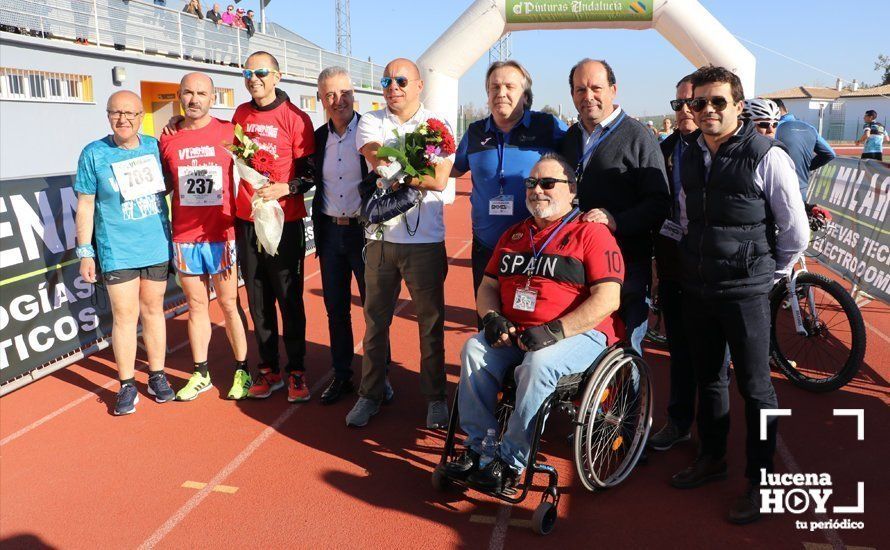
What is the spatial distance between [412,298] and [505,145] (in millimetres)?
1051

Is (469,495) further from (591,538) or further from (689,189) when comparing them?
(689,189)

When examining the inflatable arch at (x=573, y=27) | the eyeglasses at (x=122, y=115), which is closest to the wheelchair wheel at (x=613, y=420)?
the eyeglasses at (x=122, y=115)

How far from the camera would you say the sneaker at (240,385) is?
4.52 meters

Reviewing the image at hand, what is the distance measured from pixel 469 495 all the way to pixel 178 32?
17.3 meters

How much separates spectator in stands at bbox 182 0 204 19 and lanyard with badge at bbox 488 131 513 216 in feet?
59.8

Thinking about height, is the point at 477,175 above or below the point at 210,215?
above

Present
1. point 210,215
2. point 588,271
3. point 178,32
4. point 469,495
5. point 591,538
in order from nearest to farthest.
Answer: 1. point 591,538
2. point 588,271
3. point 469,495
4. point 210,215
5. point 178,32

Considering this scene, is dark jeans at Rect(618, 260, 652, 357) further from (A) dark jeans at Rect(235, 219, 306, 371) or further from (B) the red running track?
(A) dark jeans at Rect(235, 219, 306, 371)

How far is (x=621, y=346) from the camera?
128 inches


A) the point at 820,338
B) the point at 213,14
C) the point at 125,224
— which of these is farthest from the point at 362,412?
the point at 213,14

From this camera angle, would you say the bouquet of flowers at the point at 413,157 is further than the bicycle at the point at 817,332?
No

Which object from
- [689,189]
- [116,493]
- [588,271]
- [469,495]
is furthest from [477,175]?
[116,493]

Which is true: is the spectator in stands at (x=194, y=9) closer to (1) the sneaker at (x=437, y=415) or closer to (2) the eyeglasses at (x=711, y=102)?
(1) the sneaker at (x=437, y=415)

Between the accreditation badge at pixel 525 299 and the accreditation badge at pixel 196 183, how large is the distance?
225 cm
